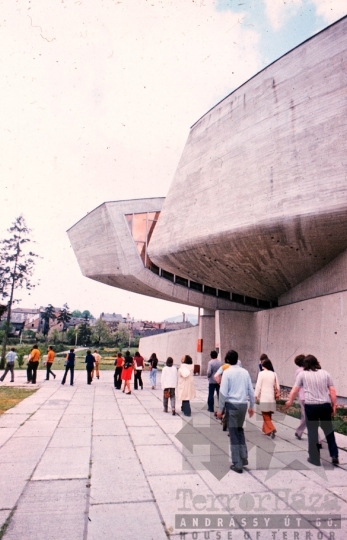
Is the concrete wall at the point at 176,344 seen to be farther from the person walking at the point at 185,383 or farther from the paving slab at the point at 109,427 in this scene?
the paving slab at the point at 109,427

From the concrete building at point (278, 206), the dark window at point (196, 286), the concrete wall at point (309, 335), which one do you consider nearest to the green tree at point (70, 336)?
the dark window at point (196, 286)

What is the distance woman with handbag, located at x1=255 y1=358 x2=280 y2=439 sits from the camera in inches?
278

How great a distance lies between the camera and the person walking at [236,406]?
517cm

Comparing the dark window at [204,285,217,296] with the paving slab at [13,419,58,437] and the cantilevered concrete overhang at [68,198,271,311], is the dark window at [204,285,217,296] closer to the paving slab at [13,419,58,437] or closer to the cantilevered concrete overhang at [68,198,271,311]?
the cantilevered concrete overhang at [68,198,271,311]

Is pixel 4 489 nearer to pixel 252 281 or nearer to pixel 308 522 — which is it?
pixel 308 522

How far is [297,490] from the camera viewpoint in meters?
4.46

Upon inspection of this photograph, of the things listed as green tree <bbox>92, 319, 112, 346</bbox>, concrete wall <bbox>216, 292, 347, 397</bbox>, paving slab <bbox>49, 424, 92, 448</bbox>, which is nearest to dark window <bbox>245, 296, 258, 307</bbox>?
concrete wall <bbox>216, 292, 347, 397</bbox>

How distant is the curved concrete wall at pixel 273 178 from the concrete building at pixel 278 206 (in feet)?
0.13

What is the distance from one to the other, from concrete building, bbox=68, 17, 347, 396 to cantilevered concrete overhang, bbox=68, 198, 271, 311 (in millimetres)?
3183

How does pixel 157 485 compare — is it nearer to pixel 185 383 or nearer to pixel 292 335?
pixel 185 383

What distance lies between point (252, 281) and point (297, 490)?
49.7ft

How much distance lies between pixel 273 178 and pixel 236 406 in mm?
10651

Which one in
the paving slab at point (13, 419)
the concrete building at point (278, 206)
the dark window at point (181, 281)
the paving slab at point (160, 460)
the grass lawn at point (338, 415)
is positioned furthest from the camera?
the dark window at point (181, 281)

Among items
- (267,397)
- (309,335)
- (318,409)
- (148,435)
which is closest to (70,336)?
(309,335)
